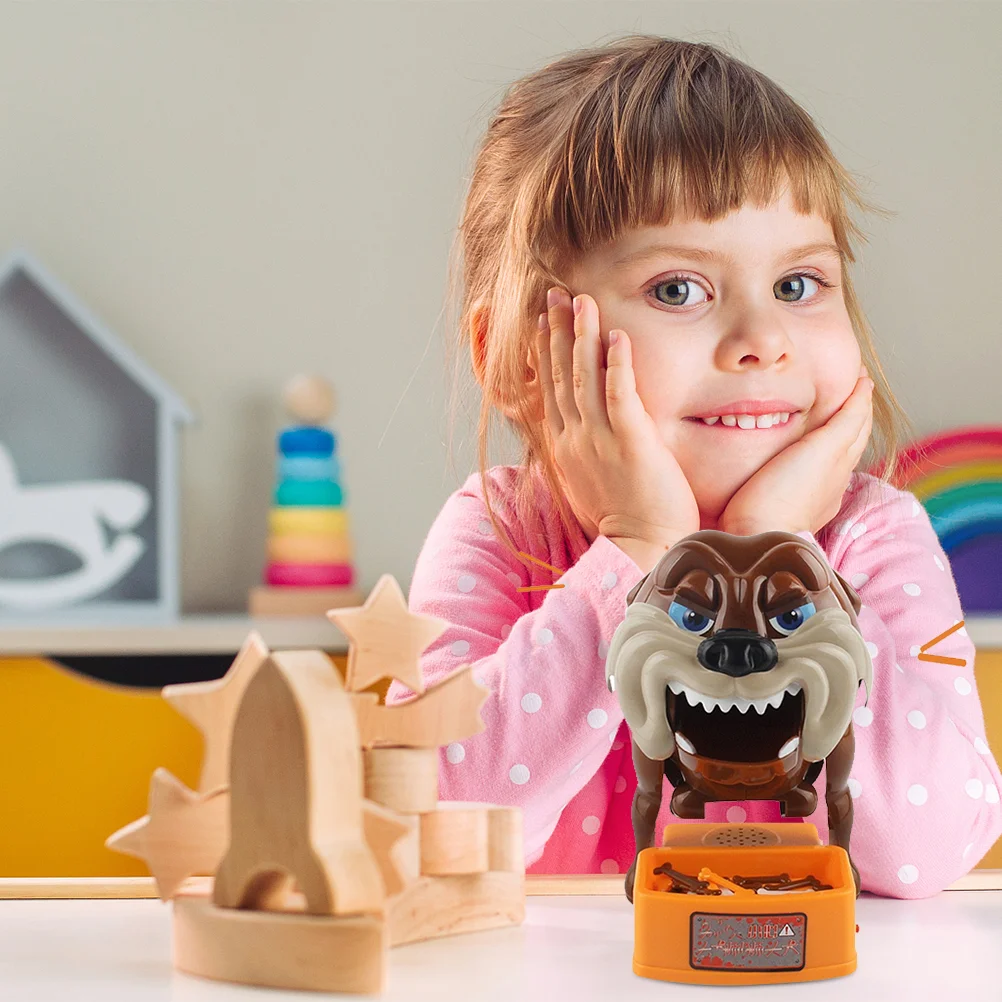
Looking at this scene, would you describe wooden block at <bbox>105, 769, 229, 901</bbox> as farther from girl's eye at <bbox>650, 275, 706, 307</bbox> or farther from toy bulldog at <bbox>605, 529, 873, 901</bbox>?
girl's eye at <bbox>650, 275, 706, 307</bbox>

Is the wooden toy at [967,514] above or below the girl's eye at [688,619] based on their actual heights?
below

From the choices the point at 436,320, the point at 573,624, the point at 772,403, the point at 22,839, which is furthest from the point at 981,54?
the point at 22,839

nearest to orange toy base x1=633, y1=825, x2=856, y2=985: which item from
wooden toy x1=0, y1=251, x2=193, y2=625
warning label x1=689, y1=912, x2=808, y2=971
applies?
warning label x1=689, y1=912, x2=808, y2=971

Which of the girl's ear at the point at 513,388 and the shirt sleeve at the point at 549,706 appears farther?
the girl's ear at the point at 513,388

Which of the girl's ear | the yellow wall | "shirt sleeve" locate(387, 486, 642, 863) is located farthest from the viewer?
the yellow wall

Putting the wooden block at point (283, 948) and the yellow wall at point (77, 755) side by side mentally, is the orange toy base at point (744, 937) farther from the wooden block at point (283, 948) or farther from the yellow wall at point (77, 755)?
the yellow wall at point (77, 755)

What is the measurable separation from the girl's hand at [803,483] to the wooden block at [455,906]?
269 millimetres

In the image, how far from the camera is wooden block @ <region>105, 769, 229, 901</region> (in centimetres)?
37

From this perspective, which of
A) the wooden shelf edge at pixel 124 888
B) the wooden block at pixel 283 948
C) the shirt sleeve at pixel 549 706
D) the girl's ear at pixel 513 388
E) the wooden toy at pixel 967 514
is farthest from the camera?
the wooden toy at pixel 967 514

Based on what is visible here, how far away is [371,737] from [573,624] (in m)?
0.23

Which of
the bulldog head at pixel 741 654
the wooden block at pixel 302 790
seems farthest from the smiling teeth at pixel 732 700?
the wooden block at pixel 302 790

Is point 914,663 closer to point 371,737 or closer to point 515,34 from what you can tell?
point 371,737

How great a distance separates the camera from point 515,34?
156cm

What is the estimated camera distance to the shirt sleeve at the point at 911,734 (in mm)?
510
